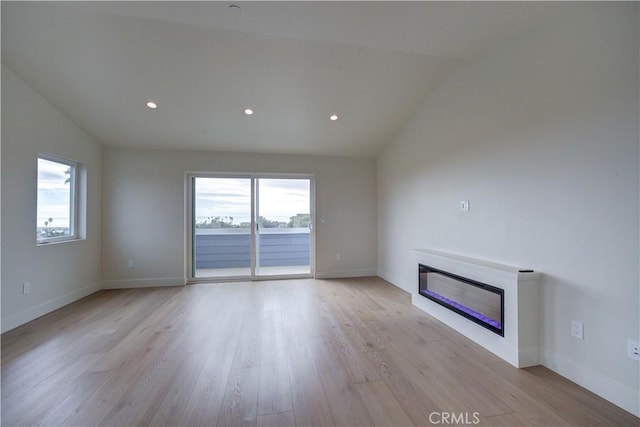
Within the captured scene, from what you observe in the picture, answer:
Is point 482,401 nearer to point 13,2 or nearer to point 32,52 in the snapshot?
point 13,2

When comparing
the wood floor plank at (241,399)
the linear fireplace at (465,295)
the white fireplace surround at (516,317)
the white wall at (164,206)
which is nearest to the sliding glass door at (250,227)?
the white wall at (164,206)

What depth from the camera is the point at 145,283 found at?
452cm

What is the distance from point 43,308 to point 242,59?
12.4 feet

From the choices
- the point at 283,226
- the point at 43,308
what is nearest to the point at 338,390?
the point at 283,226

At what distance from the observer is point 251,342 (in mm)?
2572

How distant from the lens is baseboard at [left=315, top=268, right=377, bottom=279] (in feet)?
16.7

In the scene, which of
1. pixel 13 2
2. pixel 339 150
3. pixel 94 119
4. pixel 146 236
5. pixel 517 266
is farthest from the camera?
pixel 339 150

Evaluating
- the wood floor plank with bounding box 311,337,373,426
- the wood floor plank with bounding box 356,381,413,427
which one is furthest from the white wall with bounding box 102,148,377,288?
the wood floor plank with bounding box 356,381,413,427

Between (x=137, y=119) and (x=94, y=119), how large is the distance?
56 cm

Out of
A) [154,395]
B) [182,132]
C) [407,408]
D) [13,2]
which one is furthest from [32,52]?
[407,408]

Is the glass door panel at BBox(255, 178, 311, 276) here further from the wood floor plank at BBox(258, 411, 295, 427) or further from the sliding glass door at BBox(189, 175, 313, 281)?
the wood floor plank at BBox(258, 411, 295, 427)

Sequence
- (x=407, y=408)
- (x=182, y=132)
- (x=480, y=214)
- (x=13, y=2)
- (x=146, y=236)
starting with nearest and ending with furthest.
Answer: (x=407, y=408) → (x=13, y=2) → (x=480, y=214) → (x=182, y=132) → (x=146, y=236)

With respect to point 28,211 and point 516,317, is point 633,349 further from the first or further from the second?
point 28,211

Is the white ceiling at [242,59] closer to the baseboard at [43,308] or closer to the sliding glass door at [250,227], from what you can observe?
the sliding glass door at [250,227]
